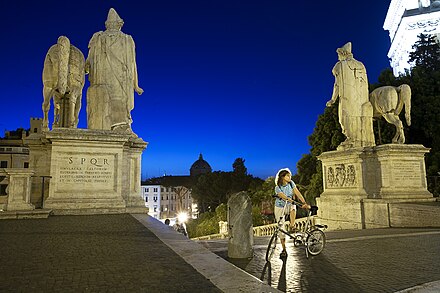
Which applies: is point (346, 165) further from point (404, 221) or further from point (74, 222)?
point (74, 222)

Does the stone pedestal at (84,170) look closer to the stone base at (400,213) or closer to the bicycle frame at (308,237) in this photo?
the bicycle frame at (308,237)

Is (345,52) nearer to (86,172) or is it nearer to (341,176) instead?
(341,176)

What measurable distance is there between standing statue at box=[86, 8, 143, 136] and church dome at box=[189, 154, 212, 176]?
105 meters

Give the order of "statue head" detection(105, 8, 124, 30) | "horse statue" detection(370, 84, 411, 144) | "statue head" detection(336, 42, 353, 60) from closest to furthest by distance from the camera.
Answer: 1. "statue head" detection(105, 8, 124, 30)
2. "horse statue" detection(370, 84, 411, 144)
3. "statue head" detection(336, 42, 353, 60)

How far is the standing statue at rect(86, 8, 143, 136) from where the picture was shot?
10953 millimetres

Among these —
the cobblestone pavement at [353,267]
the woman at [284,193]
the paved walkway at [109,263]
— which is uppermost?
the woman at [284,193]

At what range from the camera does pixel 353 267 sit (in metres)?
4.97

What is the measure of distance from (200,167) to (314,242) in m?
113

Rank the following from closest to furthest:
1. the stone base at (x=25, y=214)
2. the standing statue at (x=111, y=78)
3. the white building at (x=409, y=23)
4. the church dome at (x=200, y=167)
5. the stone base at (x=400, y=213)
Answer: the stone base at (x=25, y=214), the stone base at (x=400, y=213), the standing statue at (x=111, y=78), the white building at (x=409, y=23), the church dome at (x=200, y=167)

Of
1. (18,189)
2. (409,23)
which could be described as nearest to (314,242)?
(18,189)

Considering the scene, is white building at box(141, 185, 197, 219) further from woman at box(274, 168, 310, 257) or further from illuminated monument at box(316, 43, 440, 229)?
woman at box(274, 168, 310, 257)

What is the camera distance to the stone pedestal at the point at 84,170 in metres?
9.24

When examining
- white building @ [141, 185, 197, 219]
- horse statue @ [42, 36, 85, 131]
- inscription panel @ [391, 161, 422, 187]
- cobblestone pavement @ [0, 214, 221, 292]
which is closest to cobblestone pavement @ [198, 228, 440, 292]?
cobblestone pavement @ [0, 214, 221, 292]

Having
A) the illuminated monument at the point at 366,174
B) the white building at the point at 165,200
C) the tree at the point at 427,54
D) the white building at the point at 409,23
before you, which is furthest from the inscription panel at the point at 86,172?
the white building at the point at 165,200
